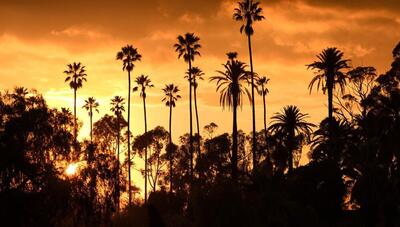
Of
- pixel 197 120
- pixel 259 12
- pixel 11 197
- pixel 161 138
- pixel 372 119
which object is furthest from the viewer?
pixel 161 138

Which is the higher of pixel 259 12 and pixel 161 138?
pixel 259 12

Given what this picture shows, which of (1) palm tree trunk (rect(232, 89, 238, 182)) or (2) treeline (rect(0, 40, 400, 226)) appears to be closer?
(2) treeline (rect(0, 40, 400, 226))

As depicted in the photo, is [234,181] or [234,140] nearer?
[234,181]

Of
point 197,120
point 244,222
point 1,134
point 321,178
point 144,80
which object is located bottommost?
point 244,222

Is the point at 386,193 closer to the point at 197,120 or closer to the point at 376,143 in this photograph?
the point at 376,143

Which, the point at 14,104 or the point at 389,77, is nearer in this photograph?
the point at 14,104

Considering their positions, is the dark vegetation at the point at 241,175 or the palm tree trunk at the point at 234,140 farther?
the palm tree trunk at the point at 234,140

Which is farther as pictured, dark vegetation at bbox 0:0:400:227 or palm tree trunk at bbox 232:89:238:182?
palm tree trunk at bbox 232:89:238:182

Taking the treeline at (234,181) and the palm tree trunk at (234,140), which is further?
the palm tree trunk at (234,140)

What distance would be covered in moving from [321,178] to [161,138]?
57.3m

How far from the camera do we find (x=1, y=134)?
48281mm

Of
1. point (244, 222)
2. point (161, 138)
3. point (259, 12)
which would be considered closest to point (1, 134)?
point (244, 222)

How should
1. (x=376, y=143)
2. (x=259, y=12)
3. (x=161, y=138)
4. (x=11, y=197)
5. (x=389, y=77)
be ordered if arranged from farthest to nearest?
(x=161, y=138)
(x=259, y=12)
(x=389, y=77)
(x=376, y=143)
(x=11, y=197)

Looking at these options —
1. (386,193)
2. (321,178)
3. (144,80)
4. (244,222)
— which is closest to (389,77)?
(321,178)
